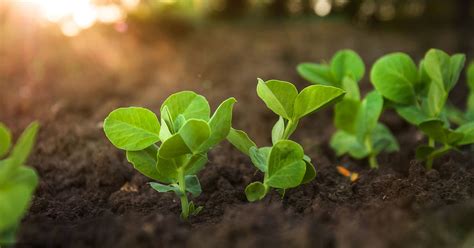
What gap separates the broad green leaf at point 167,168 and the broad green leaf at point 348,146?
2.43 ft

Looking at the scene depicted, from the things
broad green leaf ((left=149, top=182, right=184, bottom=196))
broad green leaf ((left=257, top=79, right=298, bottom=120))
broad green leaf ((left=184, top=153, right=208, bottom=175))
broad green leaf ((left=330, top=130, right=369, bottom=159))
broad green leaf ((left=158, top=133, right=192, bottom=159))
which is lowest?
broad green leaf ((left=330, top=130, right=369, bottom=159))

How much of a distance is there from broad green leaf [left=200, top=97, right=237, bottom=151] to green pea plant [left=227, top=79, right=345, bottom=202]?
0.30 feet

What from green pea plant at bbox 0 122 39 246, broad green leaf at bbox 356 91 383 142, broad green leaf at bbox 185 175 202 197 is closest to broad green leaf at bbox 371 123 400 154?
broad green leaf at bbox 356 91 383 142

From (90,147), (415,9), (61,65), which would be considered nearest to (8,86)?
(61,65)

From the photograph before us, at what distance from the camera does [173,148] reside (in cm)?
140

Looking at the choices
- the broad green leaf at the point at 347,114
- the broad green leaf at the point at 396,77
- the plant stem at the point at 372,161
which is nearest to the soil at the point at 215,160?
the plant stem at the point at 372,161

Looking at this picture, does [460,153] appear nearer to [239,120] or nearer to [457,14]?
[239,120]

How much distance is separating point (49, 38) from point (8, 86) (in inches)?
30.8

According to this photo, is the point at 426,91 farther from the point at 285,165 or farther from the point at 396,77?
the point at 285,165

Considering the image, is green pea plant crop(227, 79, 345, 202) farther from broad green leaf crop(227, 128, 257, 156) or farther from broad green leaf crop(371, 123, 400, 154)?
broad green leaf crop(371, 123, 400, 154)

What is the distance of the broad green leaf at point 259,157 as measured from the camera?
152 centimetres

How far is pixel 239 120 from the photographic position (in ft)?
8.85

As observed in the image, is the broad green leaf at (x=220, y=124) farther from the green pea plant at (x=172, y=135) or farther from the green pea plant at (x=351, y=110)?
the green pea plant at (x=351, y=110)

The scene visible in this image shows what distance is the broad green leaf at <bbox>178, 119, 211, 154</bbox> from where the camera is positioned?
136 cm
